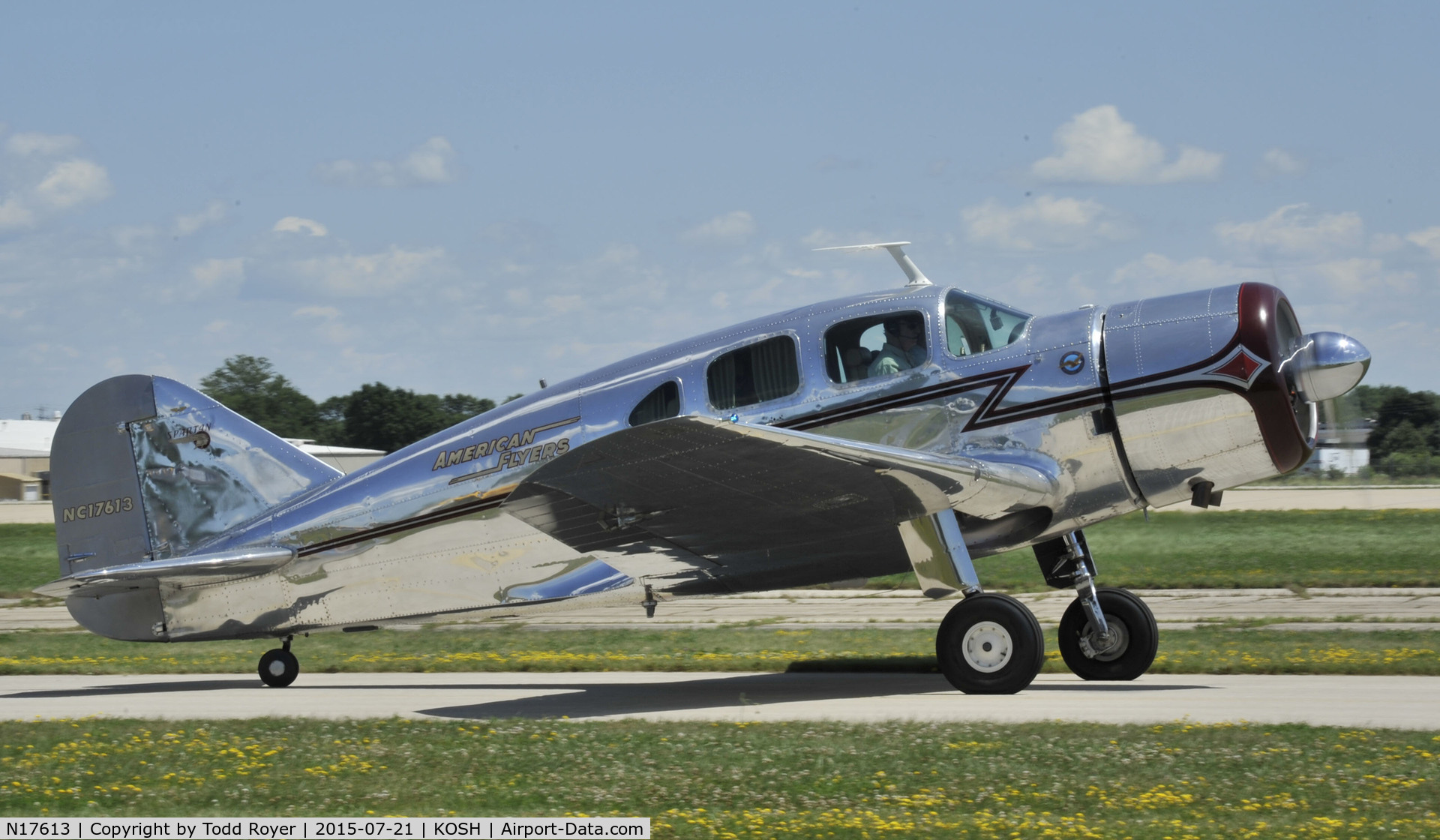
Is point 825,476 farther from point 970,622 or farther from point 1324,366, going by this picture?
point 1324,366

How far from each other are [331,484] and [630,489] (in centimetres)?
378

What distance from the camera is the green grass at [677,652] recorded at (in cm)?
1181

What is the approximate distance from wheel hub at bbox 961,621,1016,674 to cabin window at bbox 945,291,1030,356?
2078 mm

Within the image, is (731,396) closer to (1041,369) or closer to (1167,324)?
(1041,369)

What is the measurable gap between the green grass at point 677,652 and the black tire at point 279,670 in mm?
1431

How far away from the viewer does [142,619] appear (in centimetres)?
1195

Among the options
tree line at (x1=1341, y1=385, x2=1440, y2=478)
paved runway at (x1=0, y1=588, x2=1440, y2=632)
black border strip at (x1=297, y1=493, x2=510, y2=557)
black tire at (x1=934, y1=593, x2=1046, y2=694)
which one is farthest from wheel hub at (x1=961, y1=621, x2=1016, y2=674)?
tree line at (x1=1341, y1=385, x2=1440, y2=478)

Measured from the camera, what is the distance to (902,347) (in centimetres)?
1016

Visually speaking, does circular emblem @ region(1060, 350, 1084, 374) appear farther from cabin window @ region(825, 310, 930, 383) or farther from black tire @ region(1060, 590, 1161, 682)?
black tire @ region(1060, 590, 1161, 682)

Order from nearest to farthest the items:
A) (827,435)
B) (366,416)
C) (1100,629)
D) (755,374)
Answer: (827,435), (755,374), (1100,629), (366,416)

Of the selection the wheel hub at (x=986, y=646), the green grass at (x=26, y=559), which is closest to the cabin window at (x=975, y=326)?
the wheel hub at (x=986, y=646)

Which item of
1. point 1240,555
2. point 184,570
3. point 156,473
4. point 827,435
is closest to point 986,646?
point 827,435

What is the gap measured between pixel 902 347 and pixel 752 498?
1.70 meters

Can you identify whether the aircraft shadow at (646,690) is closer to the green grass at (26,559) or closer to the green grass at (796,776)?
the green grass at (796,776)
